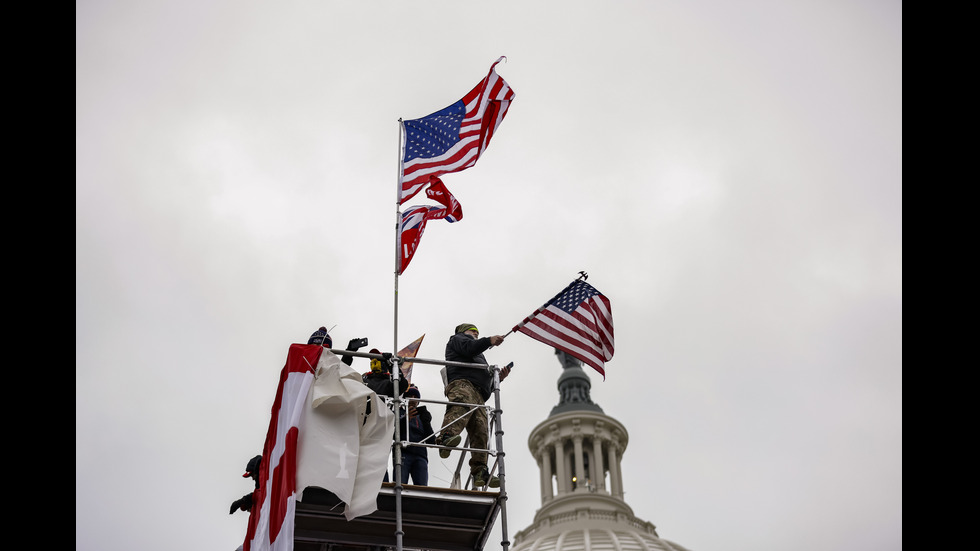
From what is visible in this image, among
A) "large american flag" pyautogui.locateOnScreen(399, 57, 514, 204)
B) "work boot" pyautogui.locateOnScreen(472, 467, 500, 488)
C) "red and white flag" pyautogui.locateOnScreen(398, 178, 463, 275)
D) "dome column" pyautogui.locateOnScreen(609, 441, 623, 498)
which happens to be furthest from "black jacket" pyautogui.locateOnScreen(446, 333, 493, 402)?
"dome column" pyautogui.locateOnScreen(609, 441, 623, 498)

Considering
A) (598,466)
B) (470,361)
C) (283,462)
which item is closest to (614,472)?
(598,466)

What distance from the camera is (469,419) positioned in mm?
15883

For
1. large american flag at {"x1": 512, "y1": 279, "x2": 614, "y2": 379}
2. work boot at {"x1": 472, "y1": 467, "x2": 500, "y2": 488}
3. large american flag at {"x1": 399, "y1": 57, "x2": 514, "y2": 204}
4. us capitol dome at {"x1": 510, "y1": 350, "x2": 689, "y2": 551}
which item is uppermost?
us capitol dome at {"x1": 510, "y1": 350, "x2": 689, "y2": 551}

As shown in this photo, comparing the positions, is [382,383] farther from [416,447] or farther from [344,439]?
[344,439]

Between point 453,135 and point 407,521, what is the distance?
6829mm

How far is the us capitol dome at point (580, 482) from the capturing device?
96875mm

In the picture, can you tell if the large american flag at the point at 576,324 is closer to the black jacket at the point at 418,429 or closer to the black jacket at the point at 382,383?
the black jacket at the point at 382,383

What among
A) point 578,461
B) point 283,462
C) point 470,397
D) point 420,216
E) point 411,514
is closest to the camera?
point 283,462

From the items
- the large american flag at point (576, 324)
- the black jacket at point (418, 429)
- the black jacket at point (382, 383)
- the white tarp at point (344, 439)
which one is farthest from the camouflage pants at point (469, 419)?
the large american flag at point (576, 324)

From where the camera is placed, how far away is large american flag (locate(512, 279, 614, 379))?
17.8 m

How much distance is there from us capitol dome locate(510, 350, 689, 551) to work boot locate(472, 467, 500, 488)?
256 feet

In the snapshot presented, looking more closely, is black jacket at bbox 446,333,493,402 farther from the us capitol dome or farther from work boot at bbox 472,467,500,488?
the us capitol dome

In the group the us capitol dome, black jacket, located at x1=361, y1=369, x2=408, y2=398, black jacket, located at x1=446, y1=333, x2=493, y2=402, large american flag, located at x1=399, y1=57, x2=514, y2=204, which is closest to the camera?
black jacket, located at x1=361, y1=369, x2=408, y2=398
